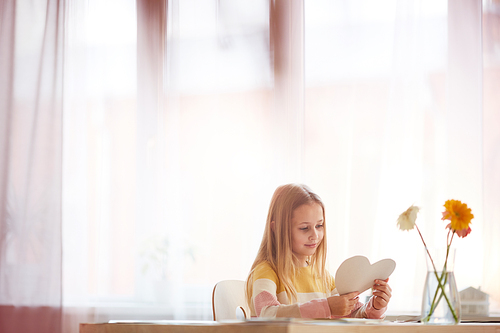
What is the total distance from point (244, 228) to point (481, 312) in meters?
1.01

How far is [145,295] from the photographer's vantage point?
197 cm

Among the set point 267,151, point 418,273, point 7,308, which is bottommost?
point 7,308

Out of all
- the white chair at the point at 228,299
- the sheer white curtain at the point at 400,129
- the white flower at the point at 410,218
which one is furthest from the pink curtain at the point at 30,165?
the white flower at the point at 410,218

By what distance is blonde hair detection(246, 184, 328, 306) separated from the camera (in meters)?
1.43

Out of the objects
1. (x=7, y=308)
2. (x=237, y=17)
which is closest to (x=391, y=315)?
(x=237, y=17)

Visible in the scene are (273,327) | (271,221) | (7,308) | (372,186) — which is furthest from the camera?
(7,308)

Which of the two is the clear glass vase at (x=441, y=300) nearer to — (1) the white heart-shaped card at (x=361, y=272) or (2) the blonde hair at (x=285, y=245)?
(1) the white heart-shaped card at (x=361, y=272)

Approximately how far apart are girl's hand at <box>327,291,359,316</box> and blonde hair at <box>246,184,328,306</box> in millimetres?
216

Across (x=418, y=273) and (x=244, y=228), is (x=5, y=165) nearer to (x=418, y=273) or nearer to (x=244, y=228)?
(x=244, y=228)

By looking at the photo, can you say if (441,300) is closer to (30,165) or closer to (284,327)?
(284,327)

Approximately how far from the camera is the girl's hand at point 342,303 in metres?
1.17

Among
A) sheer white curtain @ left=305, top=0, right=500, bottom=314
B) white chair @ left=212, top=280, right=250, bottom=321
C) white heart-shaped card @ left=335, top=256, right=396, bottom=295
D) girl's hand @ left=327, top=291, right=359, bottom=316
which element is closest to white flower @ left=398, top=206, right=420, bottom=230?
white heart-shaped card @ left=335, top=256, right=396, bottom=295

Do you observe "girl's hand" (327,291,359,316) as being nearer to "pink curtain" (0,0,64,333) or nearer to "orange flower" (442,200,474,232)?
"orange flower" (442,200,474,232)

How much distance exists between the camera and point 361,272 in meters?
1.12
